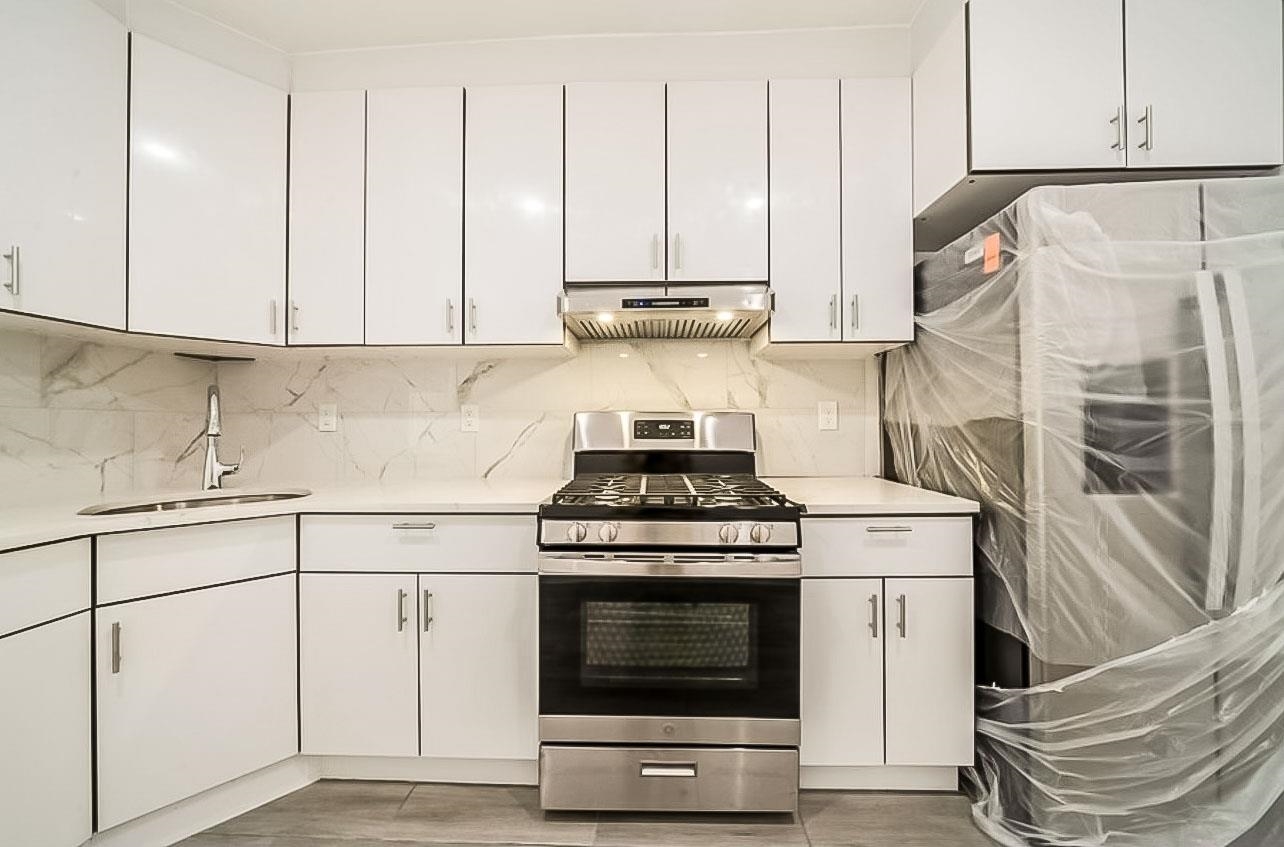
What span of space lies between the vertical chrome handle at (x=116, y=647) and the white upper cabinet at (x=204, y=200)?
0.90 metres

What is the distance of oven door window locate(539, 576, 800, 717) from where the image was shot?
5.62ft

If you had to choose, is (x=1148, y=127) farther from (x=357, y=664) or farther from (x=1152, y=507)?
(x=357, y=664)

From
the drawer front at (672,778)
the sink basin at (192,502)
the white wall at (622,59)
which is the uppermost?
the white wall at (622,59)

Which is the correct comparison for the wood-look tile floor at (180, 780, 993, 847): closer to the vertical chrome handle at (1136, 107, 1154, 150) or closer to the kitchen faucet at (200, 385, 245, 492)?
the kitchen faucet at (200, 385, 245, 492)

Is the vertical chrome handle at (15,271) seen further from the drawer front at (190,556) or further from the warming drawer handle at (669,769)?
the warming drawer handle at (669,769)

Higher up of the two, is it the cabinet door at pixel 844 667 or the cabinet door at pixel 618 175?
the cabinet door at pixel 618 175

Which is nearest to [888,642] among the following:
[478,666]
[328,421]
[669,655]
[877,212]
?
[669,655]

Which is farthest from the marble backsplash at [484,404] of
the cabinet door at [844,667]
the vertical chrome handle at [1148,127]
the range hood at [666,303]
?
the vertical chrome handle at [1148,127]

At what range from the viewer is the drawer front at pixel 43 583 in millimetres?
1341

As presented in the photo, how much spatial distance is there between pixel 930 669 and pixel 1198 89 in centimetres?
180

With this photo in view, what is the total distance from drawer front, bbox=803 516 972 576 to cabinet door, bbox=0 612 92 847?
1.90 meters

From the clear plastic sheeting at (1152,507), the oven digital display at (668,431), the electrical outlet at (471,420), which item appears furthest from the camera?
the electrical outlet at (471,420)

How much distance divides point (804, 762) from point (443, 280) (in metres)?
1.98

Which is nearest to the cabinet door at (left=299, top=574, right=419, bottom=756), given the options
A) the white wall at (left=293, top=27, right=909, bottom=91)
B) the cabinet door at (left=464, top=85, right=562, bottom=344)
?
the cabinet door at (left=464, top=85, right=562, bottom=344)
